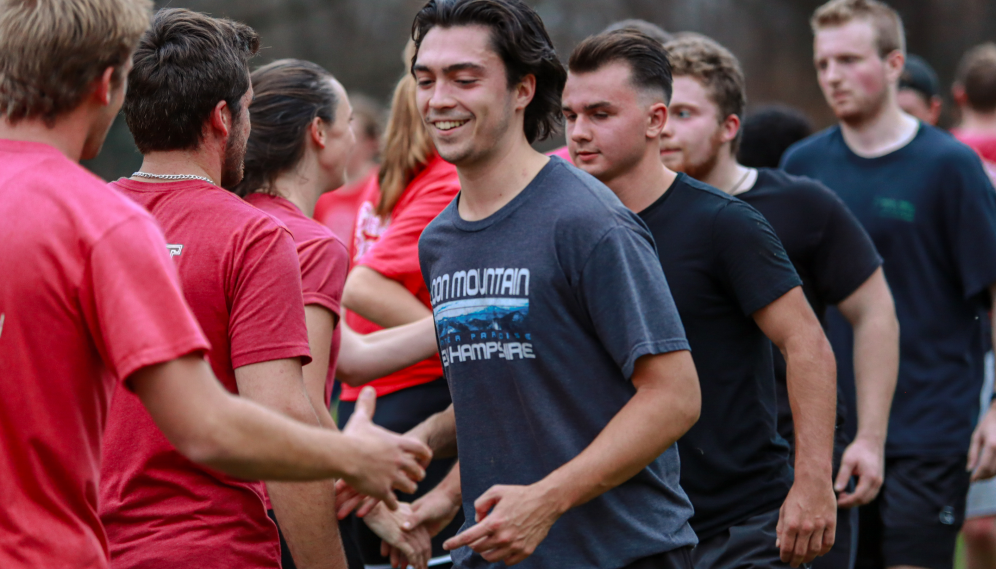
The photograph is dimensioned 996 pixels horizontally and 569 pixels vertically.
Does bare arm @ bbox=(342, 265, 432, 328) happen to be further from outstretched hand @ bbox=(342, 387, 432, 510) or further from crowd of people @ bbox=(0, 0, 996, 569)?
outstretched hand @ bbox=(342, 387, 432, 510)

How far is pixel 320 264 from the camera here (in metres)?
2.93

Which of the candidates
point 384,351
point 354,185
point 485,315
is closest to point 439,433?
point 384,351

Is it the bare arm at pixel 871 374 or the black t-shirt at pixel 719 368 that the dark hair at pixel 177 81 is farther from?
the bare arm at pixel 871 374

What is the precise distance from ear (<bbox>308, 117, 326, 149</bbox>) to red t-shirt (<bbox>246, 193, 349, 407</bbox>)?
1.03 feet

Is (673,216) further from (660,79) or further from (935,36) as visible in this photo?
(935,36)

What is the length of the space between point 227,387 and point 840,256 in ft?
7.26

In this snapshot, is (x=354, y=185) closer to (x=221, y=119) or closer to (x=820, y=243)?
(x=820, y=243)

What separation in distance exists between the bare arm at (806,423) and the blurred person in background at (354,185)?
7187 mm

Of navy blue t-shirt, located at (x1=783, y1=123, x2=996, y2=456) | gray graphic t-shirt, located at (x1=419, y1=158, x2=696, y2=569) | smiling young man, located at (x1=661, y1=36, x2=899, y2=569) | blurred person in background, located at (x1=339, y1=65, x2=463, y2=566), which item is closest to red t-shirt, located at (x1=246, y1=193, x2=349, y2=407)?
gray graphic t-shirt, located at (x1=419, y1=158, x2=696, y2=569)

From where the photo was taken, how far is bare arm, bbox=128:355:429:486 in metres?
1.76

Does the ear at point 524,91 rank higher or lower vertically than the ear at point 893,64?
lower

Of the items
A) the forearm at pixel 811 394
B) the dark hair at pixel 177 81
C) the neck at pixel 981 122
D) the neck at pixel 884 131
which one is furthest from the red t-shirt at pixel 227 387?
the neck at pixel 981 122

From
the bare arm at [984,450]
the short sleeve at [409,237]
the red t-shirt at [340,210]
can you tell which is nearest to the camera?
the short sleeve at [409,237]

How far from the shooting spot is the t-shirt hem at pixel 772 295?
2.94 metres
